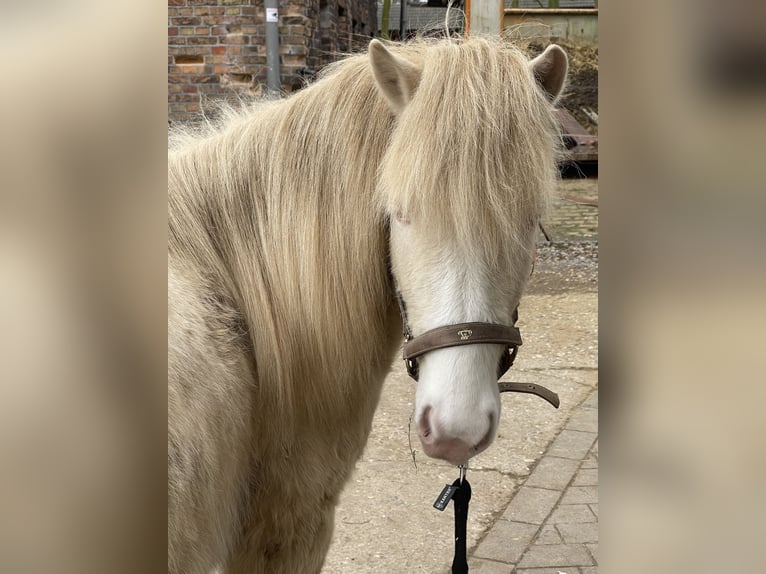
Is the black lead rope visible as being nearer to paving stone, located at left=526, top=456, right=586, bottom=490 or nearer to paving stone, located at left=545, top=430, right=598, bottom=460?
paving stone, located at left=526, top=456, right=586, bottom=490

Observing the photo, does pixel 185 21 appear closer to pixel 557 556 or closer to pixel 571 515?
pixel 571 515

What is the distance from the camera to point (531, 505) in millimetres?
3166

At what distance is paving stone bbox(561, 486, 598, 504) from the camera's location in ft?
10.5

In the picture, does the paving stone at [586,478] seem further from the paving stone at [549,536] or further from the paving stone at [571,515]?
the paving stone at [549,536]

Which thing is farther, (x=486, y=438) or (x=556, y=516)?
(x=556, y=516)

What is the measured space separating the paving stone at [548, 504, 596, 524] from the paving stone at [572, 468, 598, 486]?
0.71 ft

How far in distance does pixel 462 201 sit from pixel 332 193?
1.14 feet

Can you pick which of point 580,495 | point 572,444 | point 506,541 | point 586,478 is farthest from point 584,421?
point 506,541

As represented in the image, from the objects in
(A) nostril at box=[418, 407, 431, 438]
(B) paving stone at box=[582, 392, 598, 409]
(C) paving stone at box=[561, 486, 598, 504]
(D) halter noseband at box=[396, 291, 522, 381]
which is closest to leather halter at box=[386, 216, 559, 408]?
(D) halter noseband at box=[396, 291, 522, 381]
